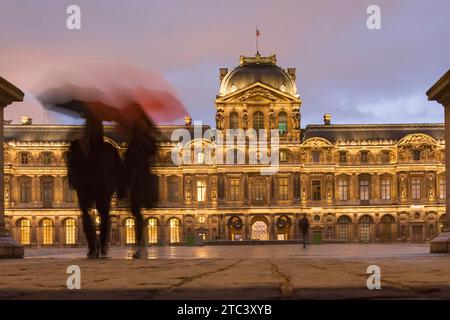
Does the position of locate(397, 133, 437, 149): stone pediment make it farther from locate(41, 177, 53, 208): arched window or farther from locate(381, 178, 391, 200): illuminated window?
locate(41, 177, 53, 208): arched window

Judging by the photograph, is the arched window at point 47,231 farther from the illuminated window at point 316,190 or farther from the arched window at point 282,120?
the illuminated window at point 316,190

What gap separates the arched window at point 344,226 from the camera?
2515 inches

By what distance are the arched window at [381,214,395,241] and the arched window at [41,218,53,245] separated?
27569mm

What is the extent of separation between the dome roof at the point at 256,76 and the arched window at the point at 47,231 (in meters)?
18.0

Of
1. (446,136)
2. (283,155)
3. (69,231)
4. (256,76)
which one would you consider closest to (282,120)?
(283,155)

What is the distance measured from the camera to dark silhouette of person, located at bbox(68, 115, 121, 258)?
35.3 ft

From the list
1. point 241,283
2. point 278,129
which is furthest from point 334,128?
point 241,283

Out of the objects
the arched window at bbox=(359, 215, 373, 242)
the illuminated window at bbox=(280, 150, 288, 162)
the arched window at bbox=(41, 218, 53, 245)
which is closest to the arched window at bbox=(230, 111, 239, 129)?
the illuminated window at bbox=(280, 150, 288, 162)

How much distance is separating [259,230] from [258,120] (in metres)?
9.11

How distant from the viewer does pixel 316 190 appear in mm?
64000

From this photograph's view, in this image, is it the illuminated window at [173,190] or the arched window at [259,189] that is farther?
the illuminated window at [173,190]

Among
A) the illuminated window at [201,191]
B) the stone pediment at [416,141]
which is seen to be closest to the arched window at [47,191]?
the illuminated window at [201,191]

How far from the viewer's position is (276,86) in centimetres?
6381
